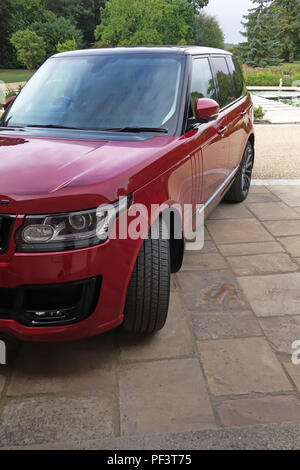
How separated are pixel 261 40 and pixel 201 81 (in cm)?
6438

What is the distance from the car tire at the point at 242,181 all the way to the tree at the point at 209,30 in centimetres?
8588

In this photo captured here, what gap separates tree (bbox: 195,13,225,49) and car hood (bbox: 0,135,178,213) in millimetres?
89148

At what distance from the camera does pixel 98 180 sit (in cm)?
229

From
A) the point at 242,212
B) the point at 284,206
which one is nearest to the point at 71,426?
the point at 242,212

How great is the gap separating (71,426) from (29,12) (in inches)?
2852

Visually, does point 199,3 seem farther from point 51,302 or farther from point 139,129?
point 51,302

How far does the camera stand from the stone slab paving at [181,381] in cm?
220

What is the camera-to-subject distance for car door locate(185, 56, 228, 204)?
11.5 feet

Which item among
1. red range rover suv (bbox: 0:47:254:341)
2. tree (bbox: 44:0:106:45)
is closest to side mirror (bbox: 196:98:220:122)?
red range rover suv (bbox: 0:47:254:341)

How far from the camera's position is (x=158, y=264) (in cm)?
268

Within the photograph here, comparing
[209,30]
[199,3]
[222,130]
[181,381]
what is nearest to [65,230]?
[181,381]

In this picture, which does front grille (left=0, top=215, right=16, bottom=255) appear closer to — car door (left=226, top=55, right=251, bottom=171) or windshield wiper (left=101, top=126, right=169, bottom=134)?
windshield wiper (left=101, top=126, right=169, bottom=134)

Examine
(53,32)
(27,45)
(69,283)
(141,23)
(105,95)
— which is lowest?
(27,45)
